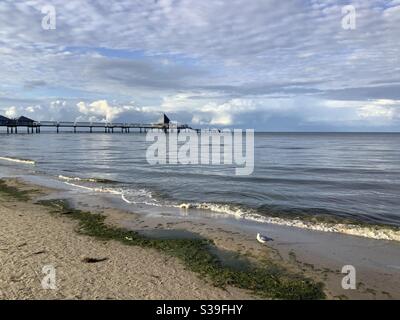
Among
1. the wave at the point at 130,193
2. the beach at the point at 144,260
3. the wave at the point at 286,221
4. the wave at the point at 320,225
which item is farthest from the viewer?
the wave at the point at 130,193

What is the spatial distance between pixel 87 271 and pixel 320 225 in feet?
27.3

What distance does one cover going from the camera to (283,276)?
8.84 meters

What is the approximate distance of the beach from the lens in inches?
302

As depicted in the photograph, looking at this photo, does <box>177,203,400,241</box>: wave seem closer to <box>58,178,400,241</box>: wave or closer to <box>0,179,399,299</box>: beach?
<box>58,178,400,241</box>: wave

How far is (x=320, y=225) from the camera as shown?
13.8 meters

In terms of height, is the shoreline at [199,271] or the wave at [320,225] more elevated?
the shoreline at [199,271]

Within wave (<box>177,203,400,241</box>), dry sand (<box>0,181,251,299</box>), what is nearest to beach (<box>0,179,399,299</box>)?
dry sand (<box>0,181,251,299</box>)

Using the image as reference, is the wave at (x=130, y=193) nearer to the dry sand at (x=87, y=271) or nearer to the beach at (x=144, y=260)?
the beach at (x=144, y=260)

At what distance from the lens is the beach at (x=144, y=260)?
Answer: 7672mm

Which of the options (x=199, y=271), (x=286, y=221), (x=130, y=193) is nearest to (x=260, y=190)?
(x=130, y=193)

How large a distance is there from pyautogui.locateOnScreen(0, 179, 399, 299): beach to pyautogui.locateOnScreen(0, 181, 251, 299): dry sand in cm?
2

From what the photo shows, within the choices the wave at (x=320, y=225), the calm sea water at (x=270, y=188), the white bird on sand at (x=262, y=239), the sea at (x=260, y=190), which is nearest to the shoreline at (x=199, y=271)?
the white bird on sand at (x=262, y=239)

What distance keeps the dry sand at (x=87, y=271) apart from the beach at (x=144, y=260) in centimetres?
2
